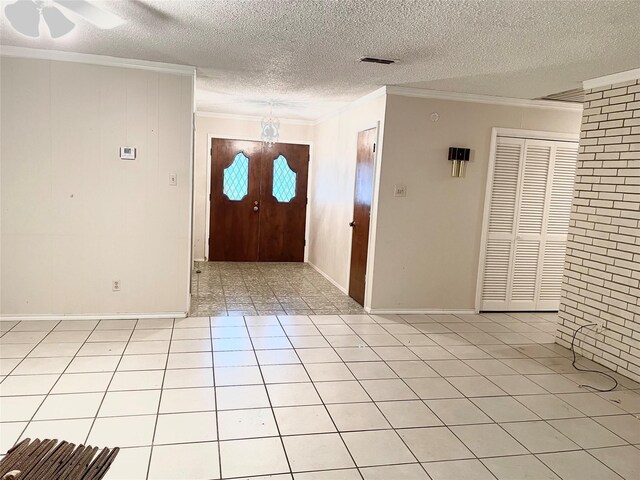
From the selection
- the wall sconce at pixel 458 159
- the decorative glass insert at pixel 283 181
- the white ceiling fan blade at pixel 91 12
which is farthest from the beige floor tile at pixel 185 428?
the decorative glass insert at pixel 283 181

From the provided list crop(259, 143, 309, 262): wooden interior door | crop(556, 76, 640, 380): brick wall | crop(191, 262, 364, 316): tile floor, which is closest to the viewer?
crop(556, 76, 640, 380): brick wall

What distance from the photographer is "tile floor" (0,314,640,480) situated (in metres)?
2.26

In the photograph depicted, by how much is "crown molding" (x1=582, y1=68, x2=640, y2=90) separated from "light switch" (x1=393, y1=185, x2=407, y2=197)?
1.84m

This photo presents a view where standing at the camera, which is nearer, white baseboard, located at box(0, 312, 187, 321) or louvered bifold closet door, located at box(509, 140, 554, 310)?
white baseboard, located at box(0, 312, 187, 321)

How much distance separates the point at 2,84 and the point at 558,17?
13.9 ft

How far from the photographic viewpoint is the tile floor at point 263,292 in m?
4.79

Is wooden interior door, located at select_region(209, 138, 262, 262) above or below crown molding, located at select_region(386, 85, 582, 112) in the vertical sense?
below

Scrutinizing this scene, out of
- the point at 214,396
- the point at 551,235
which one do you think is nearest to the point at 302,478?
the point at 214,396

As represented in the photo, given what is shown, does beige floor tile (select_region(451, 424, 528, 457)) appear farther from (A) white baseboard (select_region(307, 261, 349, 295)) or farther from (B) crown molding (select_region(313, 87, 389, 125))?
(B) crown molding (select_region(313, 87, 389, 125))

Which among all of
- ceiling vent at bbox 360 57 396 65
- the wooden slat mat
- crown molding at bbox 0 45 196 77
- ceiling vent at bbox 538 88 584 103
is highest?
ceiling vent at bbox 538 88 584 103

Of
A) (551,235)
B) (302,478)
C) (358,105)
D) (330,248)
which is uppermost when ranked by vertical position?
(358,105)

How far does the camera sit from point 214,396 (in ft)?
9.30

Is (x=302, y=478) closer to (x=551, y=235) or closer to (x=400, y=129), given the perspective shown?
(x=400, y=129)

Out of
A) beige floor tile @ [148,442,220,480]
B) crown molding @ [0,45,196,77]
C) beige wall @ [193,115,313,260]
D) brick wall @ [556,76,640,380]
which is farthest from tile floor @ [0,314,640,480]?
beige wall @ [193,115,313,260]
